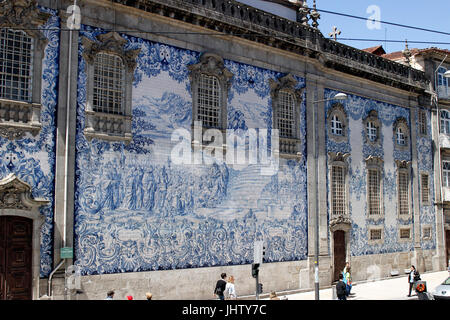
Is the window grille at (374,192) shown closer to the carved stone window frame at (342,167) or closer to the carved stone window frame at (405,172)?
the carved stone window frame at (405,172)

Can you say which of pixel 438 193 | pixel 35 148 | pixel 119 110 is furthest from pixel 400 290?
pixel 35 148

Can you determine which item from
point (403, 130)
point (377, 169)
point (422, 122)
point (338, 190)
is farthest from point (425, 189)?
point (338, 190)

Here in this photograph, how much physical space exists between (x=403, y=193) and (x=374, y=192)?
2835 mm

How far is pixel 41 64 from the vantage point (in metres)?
15.3

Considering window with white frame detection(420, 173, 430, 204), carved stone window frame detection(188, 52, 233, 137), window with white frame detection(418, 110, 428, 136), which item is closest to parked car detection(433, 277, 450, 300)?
carved stone window frame detection(188, 52, 233, 137)

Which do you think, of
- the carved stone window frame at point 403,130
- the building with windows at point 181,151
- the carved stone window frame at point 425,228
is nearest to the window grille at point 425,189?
the carved stone window frame at point 425,228

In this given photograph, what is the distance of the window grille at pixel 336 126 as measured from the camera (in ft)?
81.6

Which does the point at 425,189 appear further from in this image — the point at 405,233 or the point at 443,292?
the point at 443,292

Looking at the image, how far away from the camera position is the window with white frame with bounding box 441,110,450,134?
3195 centimetres

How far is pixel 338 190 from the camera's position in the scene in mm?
24688

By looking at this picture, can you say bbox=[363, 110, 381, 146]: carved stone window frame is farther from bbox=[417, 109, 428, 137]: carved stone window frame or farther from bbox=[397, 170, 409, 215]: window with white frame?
bbox=[417, 109, 428, 137]: carved stone window frame

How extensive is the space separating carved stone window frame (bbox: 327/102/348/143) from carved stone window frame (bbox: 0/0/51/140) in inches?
539

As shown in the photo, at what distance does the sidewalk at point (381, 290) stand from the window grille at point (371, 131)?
7198mm

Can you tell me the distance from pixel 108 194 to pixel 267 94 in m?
8.46
